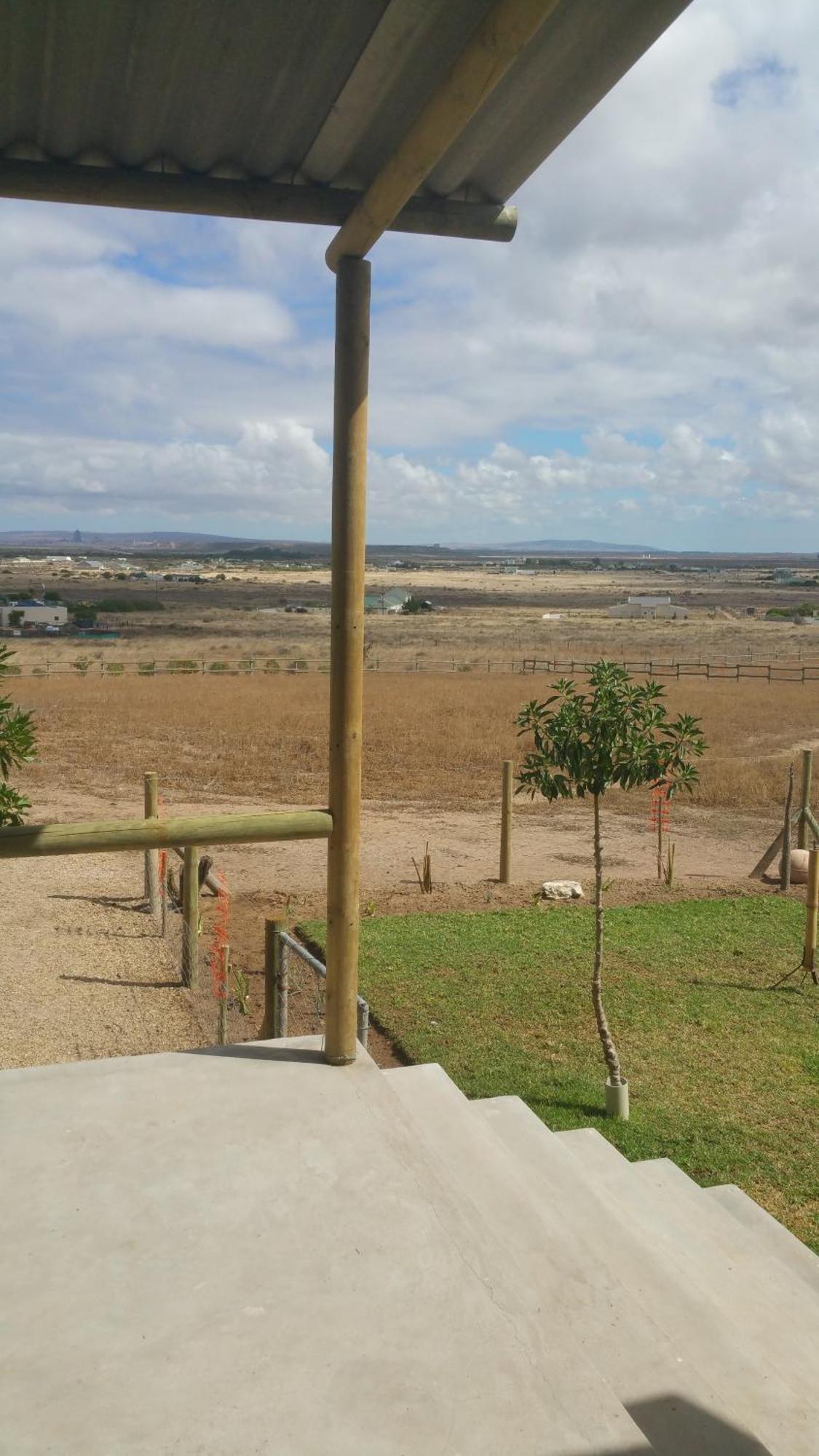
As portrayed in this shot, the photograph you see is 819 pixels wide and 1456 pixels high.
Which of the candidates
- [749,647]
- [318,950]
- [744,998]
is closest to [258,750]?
[318,950]

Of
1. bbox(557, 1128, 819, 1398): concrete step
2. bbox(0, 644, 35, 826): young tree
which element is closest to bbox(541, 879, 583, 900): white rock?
bbox(557, 1128, 819, 1398): concrete step

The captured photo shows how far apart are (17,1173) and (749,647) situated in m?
51.7

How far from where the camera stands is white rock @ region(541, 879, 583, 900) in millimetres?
10391

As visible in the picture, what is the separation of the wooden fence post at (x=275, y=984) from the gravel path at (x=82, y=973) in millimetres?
1068

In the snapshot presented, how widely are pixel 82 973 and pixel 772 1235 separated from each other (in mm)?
5301

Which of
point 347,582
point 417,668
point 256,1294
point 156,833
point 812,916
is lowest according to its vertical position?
point 417,668

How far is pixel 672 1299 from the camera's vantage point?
291 cm

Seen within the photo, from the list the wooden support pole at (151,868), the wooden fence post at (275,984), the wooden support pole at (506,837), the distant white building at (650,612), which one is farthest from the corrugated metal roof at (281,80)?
the distant white building at (650,612)

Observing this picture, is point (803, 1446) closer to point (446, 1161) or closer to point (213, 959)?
point (446, 1161)

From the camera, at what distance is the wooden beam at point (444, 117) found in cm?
221

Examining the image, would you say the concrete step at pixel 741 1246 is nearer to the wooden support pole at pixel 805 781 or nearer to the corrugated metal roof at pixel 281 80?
the corrugated metal roof at pixel 281 80

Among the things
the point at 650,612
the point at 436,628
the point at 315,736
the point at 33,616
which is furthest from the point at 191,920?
the point at 650,612

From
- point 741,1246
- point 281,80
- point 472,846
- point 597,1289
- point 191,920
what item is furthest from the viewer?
point 472,846

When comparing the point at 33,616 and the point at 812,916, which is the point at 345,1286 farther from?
the point at 33,616
